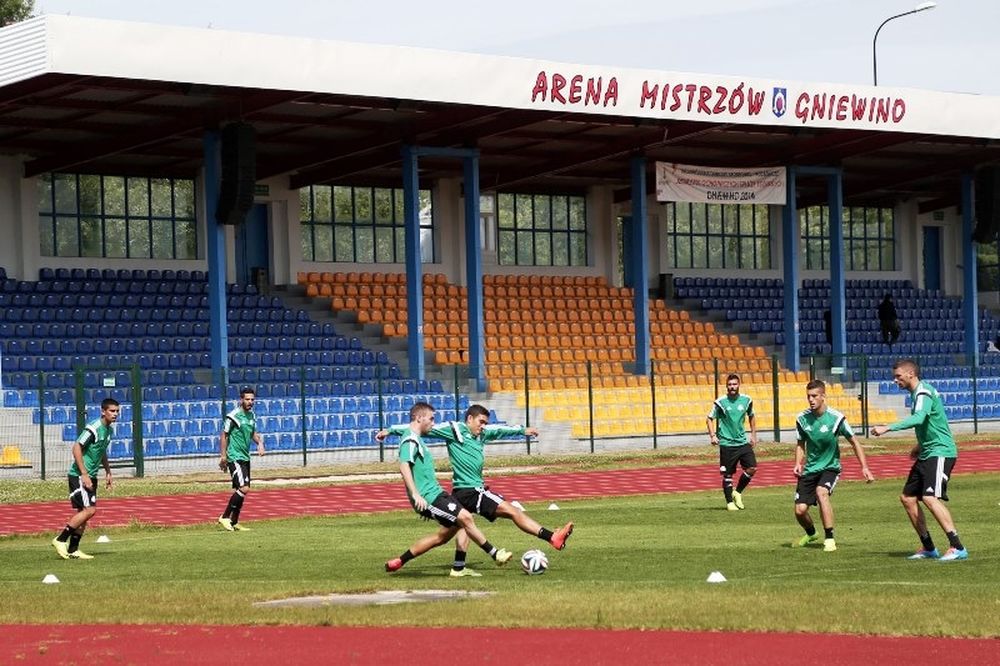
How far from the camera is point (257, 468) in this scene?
37.0 metres

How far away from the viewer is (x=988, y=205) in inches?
2183

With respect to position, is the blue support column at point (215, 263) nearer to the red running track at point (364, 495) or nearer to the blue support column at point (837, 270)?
the red running track at point (364, 495)

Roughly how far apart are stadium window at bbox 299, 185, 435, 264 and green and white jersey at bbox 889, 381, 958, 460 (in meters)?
34.4

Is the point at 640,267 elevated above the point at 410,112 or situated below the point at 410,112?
below

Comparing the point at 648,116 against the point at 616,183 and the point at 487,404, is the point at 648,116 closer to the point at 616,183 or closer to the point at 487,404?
the point at 487,404

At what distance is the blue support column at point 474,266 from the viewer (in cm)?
4472

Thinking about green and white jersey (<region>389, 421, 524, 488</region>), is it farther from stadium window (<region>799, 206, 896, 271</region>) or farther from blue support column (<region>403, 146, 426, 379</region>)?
stadium window (<region>799, 206, 896, 271</region>)

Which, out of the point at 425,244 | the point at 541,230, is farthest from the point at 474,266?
the point at 541,230

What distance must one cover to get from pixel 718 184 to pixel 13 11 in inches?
1515

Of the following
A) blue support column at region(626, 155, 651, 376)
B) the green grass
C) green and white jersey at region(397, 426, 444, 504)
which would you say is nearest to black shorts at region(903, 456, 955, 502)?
the green grass

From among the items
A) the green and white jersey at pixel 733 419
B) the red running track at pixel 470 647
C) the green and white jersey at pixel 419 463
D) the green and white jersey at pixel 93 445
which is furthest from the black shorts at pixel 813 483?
the green and white jersey at pixel 93 445

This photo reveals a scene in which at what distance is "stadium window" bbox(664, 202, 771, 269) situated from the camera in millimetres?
59875

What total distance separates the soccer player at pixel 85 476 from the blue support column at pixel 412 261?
22974 mm

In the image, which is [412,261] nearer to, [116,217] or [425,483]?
[116,217]
